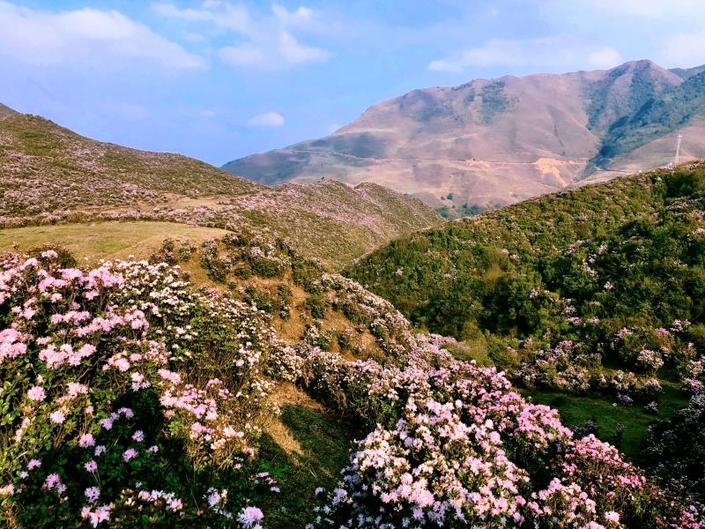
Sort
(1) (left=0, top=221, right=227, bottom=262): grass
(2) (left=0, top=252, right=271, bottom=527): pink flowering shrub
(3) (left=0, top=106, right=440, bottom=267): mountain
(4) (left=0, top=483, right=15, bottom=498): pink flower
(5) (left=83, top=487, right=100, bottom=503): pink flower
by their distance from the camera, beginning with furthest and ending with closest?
(3) (left=0, top=106, right=440, bottom=267): mountain
(1) (left=0, top=221, right=227, bottom=262): grass
(5) (left=83, top=487, right=100, bottom=503): pink flower
(2) (left=0, top=252, right=271, bottom=527): pink flowering shrub
(4) (left=0, top=483, right=15, bottom=498): pink flower

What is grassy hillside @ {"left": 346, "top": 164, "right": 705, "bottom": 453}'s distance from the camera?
607 inches

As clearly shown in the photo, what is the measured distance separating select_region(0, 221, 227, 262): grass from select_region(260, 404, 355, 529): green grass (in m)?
10.6

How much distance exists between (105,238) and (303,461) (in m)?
15.0

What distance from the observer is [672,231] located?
866 inches

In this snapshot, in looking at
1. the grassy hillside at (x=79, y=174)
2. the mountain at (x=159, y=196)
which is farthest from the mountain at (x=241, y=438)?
the grassy hillside at (x=79, y=174)

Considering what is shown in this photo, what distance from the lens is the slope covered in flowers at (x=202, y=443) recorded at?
16.4 ft

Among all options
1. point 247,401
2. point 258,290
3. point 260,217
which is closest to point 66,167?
point 260,217

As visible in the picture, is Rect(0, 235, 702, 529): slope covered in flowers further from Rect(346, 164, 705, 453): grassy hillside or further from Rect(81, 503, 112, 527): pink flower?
Rect(346, 164, 705, 453): grassy hillside

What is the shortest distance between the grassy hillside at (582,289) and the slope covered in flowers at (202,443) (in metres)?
4.87

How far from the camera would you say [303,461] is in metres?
9.39

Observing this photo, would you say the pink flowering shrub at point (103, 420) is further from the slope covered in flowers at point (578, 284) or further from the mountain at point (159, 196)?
the mountain at point (159, 196)

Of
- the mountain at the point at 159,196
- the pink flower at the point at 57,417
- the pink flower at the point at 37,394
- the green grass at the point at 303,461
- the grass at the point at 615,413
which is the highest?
the mountain at the point at 159,196

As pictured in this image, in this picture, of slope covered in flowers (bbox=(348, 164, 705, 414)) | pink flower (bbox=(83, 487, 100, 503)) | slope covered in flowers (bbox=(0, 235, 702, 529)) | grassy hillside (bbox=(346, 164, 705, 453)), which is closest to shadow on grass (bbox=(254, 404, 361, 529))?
slope covered in flowers (bbox=(0, 235, 702, 529))

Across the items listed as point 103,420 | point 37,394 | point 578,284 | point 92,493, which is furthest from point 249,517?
point 578,284
